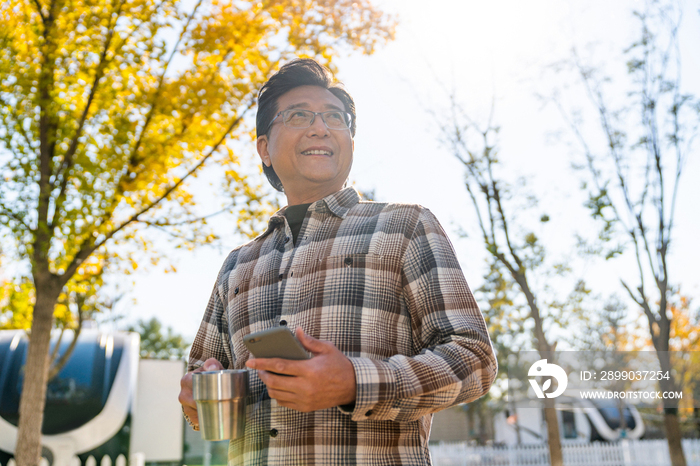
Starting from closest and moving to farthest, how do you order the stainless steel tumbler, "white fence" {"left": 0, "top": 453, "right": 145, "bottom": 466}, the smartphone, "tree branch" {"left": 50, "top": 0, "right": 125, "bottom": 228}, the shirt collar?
the smartphone, the stainless steel tumbler, the shirt collar, "tree branch" {"left": 50, "top": 0, "right": 125, "bottom": 228}, "white fence" {"left": 0, "top": 453, "right": 145, "bottom": 466}

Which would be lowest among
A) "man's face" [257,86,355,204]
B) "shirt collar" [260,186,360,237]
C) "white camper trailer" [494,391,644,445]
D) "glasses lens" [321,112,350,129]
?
"white camper trailer" [494,391,644,445]

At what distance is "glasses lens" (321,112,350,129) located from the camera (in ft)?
6.78

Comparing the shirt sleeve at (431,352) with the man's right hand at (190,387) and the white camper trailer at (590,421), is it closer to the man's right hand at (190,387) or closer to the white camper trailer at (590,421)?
the man's right hand at (190,387)

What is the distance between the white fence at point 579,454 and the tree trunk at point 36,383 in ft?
43.4

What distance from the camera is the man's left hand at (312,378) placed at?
1.13m

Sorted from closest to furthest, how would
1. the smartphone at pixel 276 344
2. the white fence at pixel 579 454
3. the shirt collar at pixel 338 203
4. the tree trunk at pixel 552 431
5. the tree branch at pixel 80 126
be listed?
1. the smartphone at pixel 276 344
2. the shirt collar at pixel 338 203
3. the tree branch at pixel 80 126
4. the tree trunk at pixel 552 431
5. the white fence at pixel 579 454

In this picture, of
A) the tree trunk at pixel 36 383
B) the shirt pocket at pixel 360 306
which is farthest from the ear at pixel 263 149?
the tree trunk at pixel 36 383

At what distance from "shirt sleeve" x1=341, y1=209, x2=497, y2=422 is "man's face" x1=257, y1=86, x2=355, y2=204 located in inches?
18.8

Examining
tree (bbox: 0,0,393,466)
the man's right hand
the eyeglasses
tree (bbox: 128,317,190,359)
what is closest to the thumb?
the man's right hand

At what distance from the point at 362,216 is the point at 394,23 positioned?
451 centimetres

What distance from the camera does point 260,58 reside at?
→ 543 centimetres

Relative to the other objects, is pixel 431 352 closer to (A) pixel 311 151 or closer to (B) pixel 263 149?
(A) pixel 311 151

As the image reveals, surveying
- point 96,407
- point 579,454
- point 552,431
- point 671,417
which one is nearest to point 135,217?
point 96,407

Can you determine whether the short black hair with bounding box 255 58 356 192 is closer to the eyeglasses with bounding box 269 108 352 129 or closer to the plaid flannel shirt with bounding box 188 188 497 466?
the eyeglasses with bounding box 269 108 352 129
